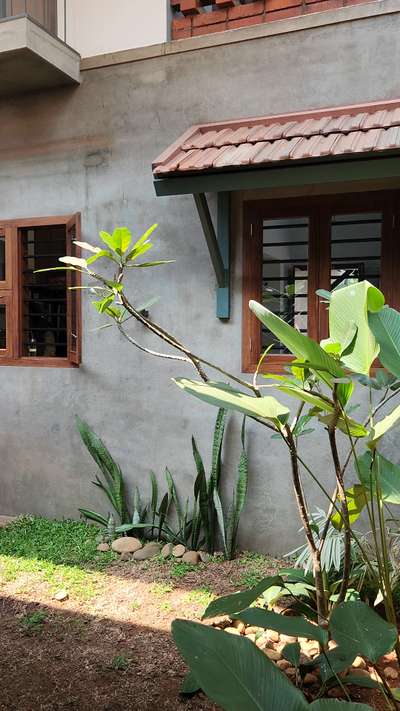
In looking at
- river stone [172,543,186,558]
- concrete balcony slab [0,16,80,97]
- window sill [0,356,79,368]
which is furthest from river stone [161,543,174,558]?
concrete balcony slab [0,16,80,97]

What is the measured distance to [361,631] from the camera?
1835 mm

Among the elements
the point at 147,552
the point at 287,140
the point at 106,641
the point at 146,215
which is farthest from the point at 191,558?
the point at 287,140

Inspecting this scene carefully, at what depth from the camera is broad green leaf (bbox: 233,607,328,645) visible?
74.2 inches

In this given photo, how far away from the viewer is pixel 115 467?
4207 mm

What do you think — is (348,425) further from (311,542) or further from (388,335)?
(311,542)

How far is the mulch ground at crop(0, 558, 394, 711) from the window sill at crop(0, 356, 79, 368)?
1.60m

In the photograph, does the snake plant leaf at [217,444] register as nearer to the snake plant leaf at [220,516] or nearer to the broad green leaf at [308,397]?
the snake plant leaf at [220,516]

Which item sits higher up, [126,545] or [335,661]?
[335,661]

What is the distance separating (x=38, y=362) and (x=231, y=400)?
3.35m

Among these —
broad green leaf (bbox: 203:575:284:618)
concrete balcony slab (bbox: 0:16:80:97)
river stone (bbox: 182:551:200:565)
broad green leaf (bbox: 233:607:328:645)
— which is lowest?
river stone (bbox: 182:551:200:565)

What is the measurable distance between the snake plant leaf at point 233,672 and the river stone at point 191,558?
7.77 ft

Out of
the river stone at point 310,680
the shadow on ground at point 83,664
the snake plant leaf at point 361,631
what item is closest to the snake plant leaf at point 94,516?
the shadow on ground at point 83,664

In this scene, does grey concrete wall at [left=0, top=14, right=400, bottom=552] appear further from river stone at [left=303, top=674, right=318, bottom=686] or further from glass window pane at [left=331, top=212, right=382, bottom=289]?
river stone at [left=303, top=674, right=318, bottom=686]

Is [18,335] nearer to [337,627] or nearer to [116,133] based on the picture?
[116,133]
